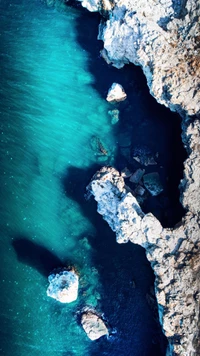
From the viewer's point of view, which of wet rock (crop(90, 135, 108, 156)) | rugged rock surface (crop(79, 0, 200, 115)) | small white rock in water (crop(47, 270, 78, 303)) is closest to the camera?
rugged rock surface (crop(79, 0, 200, 115))

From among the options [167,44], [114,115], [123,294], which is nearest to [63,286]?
[123,294]

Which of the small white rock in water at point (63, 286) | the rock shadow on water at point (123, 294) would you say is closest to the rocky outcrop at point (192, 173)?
the rock shadow on water at point (123, 294)

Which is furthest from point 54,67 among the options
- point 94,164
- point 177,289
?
point 177,289

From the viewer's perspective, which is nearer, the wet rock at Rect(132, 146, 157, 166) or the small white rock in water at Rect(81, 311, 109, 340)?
the small white rock in water at Rect(81, 311, 109, 340)

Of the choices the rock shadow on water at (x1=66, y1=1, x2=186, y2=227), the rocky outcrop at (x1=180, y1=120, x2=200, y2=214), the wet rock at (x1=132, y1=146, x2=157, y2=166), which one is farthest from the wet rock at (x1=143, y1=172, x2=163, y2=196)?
the rocky outcrop at (x1=180, y1=120, x2=200, y2=214)

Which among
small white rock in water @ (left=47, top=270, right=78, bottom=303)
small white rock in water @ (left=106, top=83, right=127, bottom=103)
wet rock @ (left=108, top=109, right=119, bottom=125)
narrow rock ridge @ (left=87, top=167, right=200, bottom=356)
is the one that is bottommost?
small white rock in water @ (left=47, top=270, right=78, bottom=303)

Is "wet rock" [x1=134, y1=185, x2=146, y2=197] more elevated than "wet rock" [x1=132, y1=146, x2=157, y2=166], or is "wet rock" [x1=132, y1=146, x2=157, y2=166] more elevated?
"wet rock" [x1=132, y1=146, x2=157, y2=166]

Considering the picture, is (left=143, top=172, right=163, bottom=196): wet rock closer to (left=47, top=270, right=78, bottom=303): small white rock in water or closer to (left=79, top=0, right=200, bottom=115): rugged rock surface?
(left=79, top=0, right=200, bottom=115): rugged rock surface

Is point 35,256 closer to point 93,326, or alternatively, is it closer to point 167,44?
point 93,326
